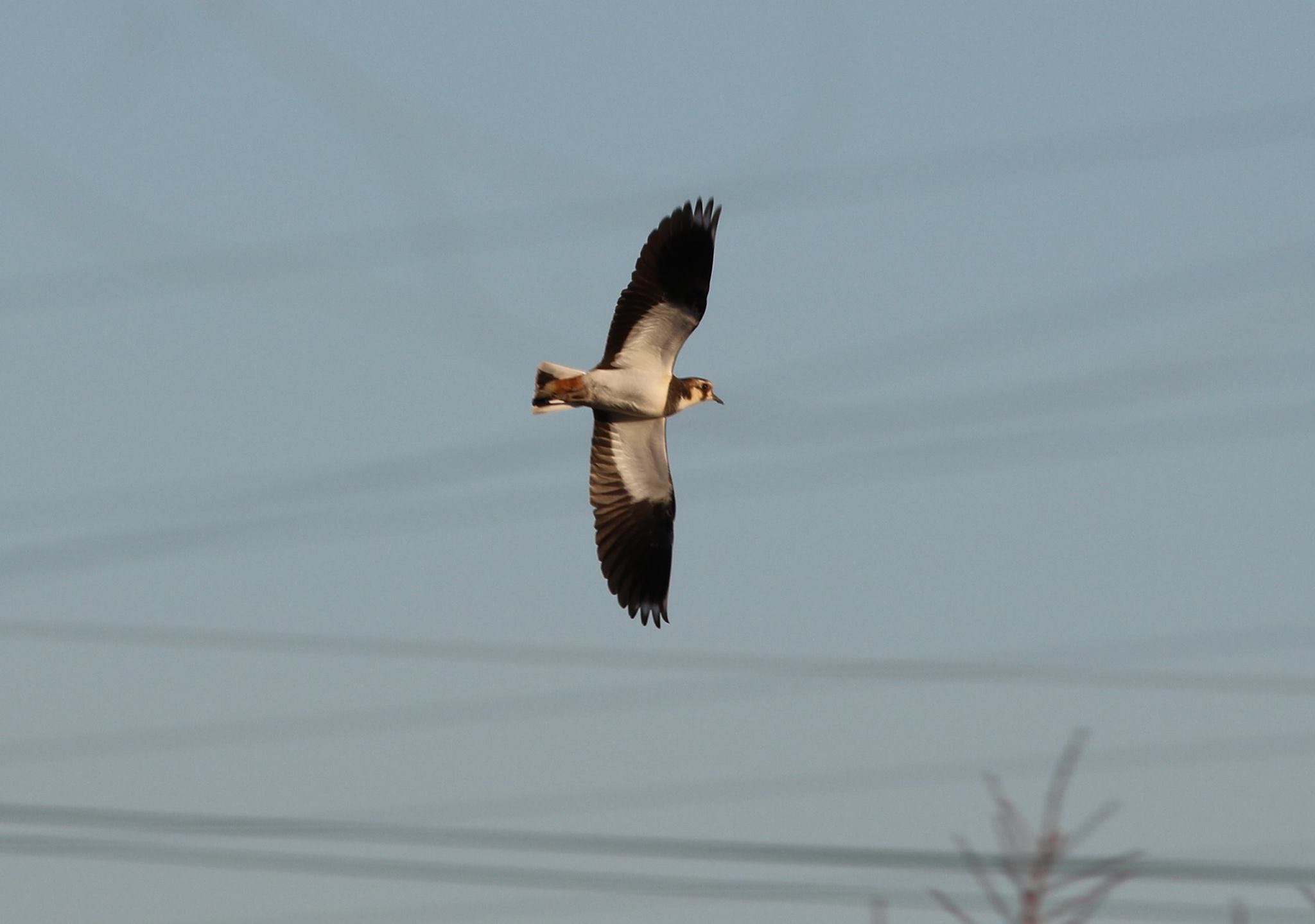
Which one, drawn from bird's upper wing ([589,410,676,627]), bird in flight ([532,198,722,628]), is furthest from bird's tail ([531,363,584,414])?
bird's upper wing ([589,410,676,627])

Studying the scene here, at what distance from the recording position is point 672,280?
19125 mm

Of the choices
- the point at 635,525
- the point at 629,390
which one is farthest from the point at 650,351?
the point at 635,525

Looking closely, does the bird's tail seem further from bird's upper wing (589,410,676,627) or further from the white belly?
bird's upper wing (589,410,676,627)

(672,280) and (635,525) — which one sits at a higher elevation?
(672,280)

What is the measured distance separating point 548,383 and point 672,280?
1.55 m

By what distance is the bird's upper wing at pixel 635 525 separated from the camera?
21406mm

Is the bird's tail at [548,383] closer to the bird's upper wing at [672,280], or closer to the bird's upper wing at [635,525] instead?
the bird's upper wing at [672,280]

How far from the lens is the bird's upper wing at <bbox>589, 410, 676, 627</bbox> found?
21406 millimetres

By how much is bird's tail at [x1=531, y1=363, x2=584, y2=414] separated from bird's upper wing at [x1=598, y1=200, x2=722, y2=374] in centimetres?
66

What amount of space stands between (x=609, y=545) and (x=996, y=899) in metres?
12.8

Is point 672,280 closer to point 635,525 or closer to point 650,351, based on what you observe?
point 650,351

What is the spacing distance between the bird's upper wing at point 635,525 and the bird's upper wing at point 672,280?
2319 mm

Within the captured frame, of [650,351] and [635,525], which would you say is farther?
[635,525]

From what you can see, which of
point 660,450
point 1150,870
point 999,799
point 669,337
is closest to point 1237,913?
point 1150,870
